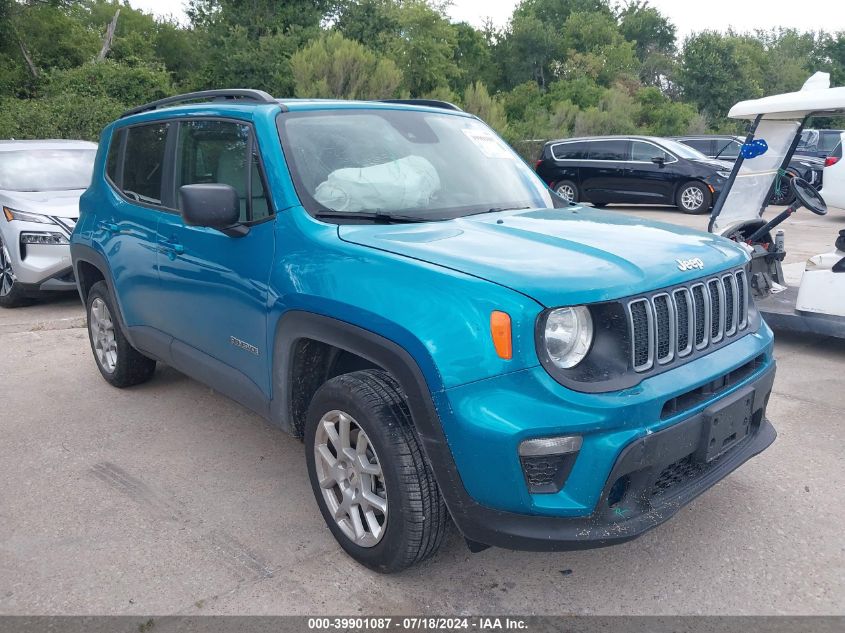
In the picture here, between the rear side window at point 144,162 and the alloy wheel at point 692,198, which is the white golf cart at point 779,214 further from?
the alloy wheel at point 692,198

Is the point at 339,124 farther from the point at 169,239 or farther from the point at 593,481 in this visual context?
the point at 593,481

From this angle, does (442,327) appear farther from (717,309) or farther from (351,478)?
(717,309)

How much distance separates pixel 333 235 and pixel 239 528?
4.51 ft

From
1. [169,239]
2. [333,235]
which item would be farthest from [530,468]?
[169,239]

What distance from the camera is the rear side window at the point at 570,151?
691 inches

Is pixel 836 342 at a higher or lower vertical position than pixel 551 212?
lower

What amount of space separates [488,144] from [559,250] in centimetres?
147

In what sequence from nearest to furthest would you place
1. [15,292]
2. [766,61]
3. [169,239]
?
1. [169,239]
2. [15,292]
3. [766,61]

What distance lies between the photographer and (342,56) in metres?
22.5

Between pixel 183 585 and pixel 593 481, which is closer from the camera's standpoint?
pixel 593 481

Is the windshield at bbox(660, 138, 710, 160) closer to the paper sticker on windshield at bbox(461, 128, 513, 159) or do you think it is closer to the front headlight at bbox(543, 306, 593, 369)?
the paper sticker on windshield at bbox(461, 128, 513, 159)

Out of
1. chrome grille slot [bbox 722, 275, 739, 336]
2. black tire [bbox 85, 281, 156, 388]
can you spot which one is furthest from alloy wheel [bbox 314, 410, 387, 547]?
black tire [bbox 85, 281, 156, 388]

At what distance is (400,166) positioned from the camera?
364 cm

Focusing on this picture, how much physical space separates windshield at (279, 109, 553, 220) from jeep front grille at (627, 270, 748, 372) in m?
1.09
